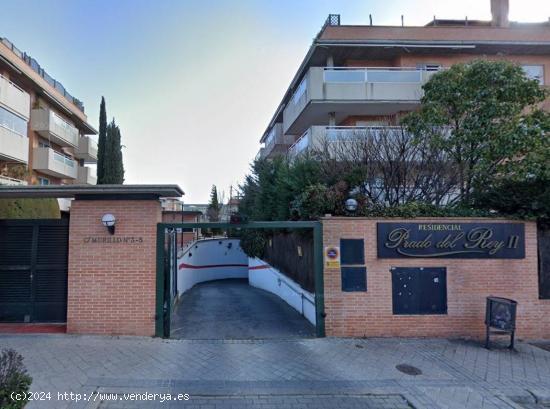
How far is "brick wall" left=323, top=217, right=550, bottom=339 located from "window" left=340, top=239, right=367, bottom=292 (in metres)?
0.09

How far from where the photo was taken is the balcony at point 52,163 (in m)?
→ 22.7

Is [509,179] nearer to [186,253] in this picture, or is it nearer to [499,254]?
[499,254]

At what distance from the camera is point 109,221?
6.84m

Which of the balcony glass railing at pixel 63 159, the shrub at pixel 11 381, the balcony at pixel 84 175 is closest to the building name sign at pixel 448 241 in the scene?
the shrub at pixel 11 381

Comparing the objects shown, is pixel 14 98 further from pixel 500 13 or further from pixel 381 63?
pixel 500 13

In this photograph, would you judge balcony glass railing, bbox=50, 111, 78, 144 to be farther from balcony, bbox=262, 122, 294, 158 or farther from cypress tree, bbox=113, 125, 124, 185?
balcony, bbox=262, 122, 294, 158

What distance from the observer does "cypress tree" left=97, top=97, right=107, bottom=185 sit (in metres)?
26.5

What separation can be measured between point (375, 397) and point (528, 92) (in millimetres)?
9135

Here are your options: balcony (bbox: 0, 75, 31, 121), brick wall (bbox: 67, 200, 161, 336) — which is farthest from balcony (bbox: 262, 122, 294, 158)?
brick wall (bbox: 67, 200, 161, 336)

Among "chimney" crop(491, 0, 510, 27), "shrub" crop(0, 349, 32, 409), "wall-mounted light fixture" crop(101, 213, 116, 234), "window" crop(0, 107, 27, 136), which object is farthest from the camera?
"chimney" crop(491, 0, 510, 27)

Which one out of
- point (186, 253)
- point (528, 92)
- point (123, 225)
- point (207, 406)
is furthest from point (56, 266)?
point (528, 92)

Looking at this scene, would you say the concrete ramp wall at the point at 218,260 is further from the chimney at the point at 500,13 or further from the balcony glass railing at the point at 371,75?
the chimney at the point at 500,13

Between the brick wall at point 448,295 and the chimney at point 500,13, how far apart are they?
17986 mm

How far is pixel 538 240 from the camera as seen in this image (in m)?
7.48
